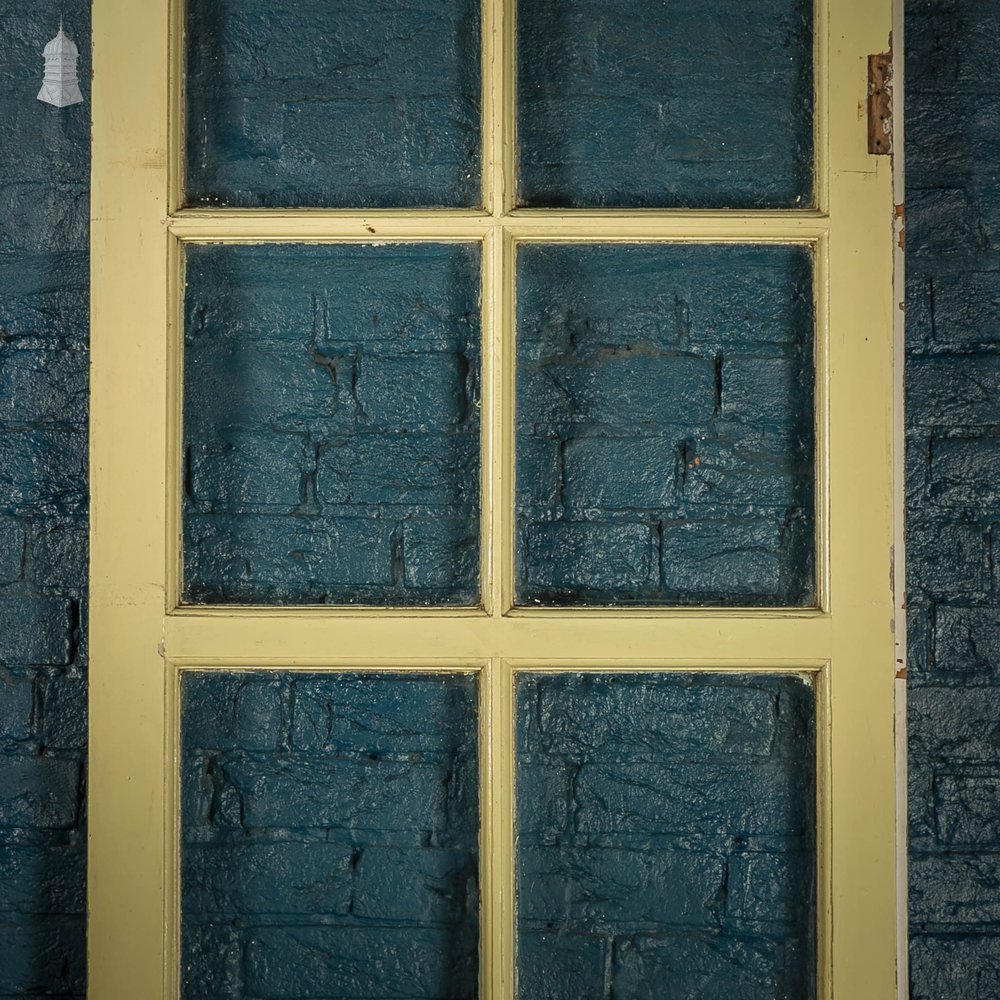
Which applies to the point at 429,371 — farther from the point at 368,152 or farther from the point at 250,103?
the point at 250,103

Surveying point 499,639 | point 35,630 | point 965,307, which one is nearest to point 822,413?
point 965,307

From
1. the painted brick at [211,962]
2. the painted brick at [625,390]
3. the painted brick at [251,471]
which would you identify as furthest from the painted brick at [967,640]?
the painted brick at [211,962]

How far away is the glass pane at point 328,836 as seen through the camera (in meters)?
1.26

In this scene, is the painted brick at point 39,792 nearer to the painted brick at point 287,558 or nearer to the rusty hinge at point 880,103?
the painted brick at point 287,558

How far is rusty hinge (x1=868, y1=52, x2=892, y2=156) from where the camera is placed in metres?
1.24

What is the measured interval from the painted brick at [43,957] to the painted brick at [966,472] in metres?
1.35

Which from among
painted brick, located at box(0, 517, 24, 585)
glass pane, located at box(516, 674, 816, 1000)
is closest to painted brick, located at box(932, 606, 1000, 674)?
glass pane, located at box(516, 674, 816, 1000)

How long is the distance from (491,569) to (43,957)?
83cm

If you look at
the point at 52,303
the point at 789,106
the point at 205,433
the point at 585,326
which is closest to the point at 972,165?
the point at 789,106

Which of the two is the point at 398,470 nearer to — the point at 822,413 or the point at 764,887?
the point at 822,413

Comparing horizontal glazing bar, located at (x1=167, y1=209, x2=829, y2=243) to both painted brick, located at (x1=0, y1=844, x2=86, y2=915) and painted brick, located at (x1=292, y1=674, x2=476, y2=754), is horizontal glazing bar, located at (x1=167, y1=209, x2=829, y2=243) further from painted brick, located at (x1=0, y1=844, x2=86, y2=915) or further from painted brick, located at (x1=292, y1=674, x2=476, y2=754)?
painted brick, located at (x1=0, y1=844, x2=86, y2=915)

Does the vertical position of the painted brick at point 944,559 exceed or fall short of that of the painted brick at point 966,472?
it falls short

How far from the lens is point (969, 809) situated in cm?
134

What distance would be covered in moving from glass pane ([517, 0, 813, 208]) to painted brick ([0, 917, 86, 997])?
3.88 ft
